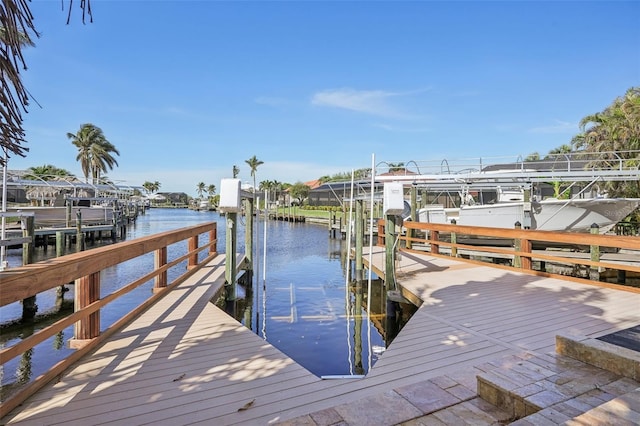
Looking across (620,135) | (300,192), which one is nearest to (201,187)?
(300,192)

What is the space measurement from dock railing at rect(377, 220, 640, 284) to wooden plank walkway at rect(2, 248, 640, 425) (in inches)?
30.1

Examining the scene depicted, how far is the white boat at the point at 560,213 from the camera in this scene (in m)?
11.1

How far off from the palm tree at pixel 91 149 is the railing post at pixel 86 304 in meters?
42.2

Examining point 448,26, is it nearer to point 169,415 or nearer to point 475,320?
point 475,320

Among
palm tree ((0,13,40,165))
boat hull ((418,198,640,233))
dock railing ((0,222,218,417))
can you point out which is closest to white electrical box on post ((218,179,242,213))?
dock railing ((0,222,218,417))

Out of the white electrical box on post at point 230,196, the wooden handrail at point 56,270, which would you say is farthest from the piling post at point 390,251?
the wooden handrail at point 56,270

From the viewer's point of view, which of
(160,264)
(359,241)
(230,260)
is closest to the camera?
(160,264)

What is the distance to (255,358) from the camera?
296cm

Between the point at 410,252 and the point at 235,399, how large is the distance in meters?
7.71

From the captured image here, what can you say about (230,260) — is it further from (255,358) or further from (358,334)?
(255,358)

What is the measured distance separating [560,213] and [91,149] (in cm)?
4402

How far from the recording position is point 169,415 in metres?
2.09

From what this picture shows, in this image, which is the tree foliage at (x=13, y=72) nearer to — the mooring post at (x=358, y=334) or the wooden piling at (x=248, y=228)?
the mooring post at (x=358, y=334)

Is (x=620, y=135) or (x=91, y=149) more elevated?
(x=91, y=149)
